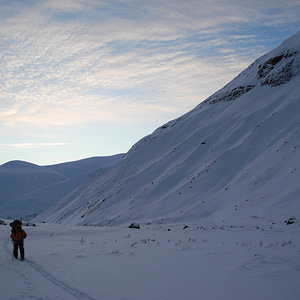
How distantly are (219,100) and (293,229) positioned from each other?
5391 centimetres

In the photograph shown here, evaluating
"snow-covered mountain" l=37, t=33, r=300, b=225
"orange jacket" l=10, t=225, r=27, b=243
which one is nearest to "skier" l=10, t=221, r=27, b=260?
"orange jacket" l=10, t=225, r=27, b=243

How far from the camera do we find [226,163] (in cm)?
4069

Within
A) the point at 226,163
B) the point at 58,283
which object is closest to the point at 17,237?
the point at 58,283

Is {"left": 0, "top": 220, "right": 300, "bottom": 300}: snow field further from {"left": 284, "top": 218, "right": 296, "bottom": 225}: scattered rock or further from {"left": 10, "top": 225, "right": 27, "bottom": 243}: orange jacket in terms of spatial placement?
{"left": 284, "top": 218, "right": 296, "bottom": 225}: scattered rock

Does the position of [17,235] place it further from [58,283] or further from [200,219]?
[200,219]

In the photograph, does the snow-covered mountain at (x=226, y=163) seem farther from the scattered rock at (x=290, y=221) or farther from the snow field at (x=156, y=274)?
the snow field at (x=156, y=274)

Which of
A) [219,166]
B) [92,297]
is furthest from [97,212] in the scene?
[92,297]

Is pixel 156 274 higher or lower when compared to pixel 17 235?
lower

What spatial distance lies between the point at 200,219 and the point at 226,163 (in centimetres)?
1443

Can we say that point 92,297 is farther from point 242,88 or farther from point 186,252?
point 242,88

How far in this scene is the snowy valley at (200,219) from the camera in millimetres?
6695

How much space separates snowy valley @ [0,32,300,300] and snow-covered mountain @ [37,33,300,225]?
0.19 metres

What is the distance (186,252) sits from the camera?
1059 centimetres

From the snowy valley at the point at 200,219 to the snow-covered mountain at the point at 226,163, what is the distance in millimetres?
195
